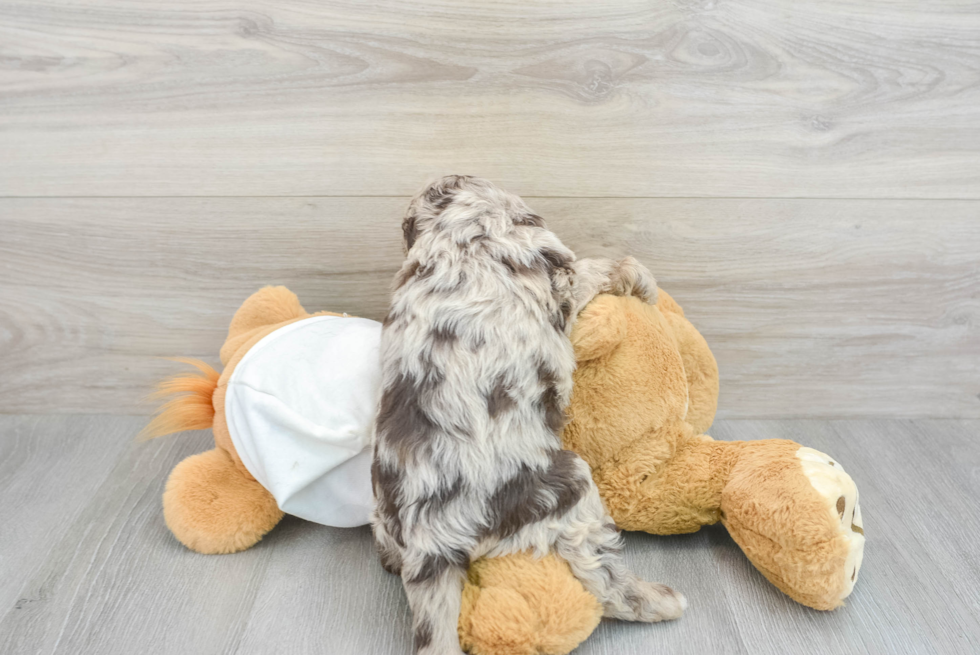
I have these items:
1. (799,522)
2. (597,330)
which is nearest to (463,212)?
(597,330)

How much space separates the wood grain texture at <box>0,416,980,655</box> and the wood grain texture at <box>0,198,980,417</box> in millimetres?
144

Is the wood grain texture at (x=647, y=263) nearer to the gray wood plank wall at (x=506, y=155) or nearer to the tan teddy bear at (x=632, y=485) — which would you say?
the gray wood plank wall at (x=506, y=155)

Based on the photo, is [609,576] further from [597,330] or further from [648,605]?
[597,330]

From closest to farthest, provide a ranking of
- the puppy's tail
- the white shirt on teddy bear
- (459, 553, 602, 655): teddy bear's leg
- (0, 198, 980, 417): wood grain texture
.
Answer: (459, 553, 602, 655): teddy bear's leg
the white shirt on teddy bear
the puppy's tail
(0, 198, 980, 417): wood grain texture

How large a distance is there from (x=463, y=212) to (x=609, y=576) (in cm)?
41

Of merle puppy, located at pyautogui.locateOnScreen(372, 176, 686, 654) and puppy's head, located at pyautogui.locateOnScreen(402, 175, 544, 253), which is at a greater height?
puppy's head, located at pyautogui.locateOnScreen(402, 175, 544, 253)

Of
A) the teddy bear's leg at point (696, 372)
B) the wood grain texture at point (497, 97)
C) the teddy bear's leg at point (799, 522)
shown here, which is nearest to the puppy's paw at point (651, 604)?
the teddy bear's leg at point (799, 522)

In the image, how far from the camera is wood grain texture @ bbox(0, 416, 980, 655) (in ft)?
2.39

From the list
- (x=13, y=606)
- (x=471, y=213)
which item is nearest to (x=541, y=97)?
(x=471, y=213)

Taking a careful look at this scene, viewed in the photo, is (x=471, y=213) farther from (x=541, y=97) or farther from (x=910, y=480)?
(x=910, y=480)

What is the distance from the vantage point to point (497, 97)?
0.91 metres

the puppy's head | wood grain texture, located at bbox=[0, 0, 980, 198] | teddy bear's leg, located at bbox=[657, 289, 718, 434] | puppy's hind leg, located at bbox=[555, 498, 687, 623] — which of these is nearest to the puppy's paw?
puppy's hind leg, located at bbox=[555, 498, 687, 623]

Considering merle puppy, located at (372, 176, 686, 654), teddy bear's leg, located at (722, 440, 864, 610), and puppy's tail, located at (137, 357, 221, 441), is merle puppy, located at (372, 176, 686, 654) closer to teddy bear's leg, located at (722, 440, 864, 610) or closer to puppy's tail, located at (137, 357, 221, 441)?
teddy bear's leg, located at (722, 440, 864, 610)

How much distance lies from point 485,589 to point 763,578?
35 cm
